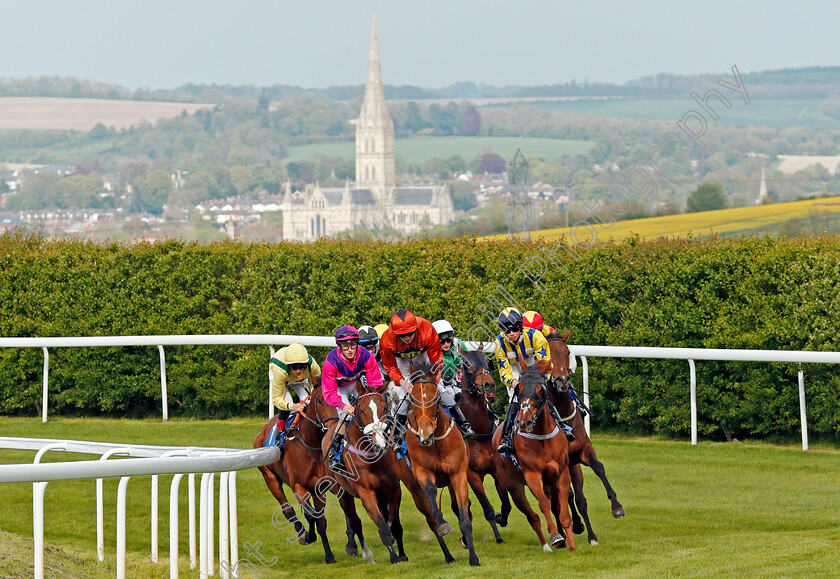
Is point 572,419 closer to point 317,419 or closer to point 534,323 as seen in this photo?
point 534,323

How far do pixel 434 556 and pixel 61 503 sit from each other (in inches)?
121

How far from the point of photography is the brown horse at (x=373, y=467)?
594 centimetres

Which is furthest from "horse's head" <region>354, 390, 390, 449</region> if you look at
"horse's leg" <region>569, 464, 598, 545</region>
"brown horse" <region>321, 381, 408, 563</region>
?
"horse's leg" <region>569, 464, 598, 545</region>

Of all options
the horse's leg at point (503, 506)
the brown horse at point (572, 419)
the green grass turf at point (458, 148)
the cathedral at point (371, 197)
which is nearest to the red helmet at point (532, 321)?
the brown horse at point (572, 419)

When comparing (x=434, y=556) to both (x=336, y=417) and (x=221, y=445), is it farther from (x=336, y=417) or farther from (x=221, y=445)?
(x=221, y=445)

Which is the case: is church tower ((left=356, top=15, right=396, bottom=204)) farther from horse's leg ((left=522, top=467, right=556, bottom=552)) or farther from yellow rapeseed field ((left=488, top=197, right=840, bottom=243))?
horse's leg ((left=522, top=467, right=556, bottom=552))

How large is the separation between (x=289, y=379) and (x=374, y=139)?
9248 centimetres

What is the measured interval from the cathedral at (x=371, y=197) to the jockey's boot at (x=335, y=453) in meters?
65.3

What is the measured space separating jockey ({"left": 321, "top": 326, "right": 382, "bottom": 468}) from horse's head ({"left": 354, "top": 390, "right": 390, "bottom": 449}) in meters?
0.22

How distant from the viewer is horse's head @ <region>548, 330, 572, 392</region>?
20.2 feet

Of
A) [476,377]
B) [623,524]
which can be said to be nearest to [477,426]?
[476,377]

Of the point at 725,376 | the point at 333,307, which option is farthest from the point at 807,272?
the point at 333,307

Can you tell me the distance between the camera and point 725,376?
9.66 metres

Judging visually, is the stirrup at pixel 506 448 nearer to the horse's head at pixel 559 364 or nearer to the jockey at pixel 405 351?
the jockey at pixel 405 351
